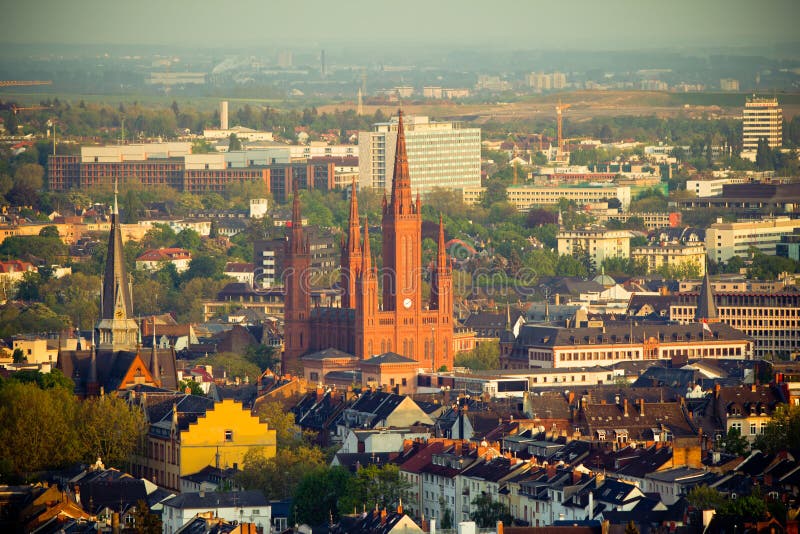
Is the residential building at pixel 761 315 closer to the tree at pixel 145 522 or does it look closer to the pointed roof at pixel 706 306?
the pointed roof at pixel 706 306

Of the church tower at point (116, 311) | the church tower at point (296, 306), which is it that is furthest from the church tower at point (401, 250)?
the church tower at point (116, 311)

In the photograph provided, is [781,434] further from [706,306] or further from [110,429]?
[706,306]

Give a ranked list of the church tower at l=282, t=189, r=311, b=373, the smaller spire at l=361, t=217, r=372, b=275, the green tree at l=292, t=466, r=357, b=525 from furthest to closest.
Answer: the church tower at l=282, t=189, r=311, b=373 < the smaller spire at l=361, t=217, r=372, b=275 < the green tree at l=292, t=466, r=357, b=525

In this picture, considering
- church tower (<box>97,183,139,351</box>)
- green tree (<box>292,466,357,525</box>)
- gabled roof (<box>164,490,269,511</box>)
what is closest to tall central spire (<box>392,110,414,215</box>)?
church tower (<box>97,183,139,351</box>)

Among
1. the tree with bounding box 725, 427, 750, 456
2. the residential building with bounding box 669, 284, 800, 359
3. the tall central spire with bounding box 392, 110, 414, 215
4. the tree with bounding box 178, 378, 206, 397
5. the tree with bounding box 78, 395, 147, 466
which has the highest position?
the tall central spire with bounding box 392, 110, 414, 215

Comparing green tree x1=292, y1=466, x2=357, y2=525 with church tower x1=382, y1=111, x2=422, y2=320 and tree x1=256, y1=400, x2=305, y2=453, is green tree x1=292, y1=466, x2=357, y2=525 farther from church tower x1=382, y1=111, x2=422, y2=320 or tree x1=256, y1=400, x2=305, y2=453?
church tower x1=382, y1=111, x2=422, y2=320

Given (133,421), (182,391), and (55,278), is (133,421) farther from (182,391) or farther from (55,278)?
(55,278)
